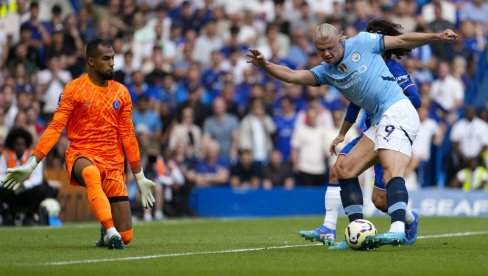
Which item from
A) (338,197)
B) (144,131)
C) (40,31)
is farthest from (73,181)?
(40,31)

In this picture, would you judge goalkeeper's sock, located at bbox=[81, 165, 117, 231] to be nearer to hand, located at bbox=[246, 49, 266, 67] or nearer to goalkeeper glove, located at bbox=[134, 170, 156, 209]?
goalkeeper glove, located at bbox=[134, 170, 156, 209]

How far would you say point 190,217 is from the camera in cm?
2155

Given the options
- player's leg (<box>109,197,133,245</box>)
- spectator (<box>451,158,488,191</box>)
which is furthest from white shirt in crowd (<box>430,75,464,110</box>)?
player's leg (<box>109,197,133,245</box>)

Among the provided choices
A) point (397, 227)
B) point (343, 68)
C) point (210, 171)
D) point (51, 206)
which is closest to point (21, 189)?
point (51, 206)

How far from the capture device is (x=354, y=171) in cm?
1105

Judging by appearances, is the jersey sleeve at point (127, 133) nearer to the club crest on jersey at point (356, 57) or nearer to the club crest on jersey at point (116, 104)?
the club crest on jersey at point (116, 104)

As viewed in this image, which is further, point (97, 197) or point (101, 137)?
point (101, 137)

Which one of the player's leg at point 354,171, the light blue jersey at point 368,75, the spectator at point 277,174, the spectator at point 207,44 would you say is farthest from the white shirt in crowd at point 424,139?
the light blue jersey at point 368,75

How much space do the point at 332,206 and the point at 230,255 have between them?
5.88 ft

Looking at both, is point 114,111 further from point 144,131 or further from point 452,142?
point 452,142

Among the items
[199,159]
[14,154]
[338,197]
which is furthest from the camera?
[199,159]

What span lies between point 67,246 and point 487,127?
41.6 feet

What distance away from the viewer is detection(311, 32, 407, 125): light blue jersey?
10789 mm

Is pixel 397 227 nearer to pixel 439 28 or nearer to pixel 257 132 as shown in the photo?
pixel 257 132
